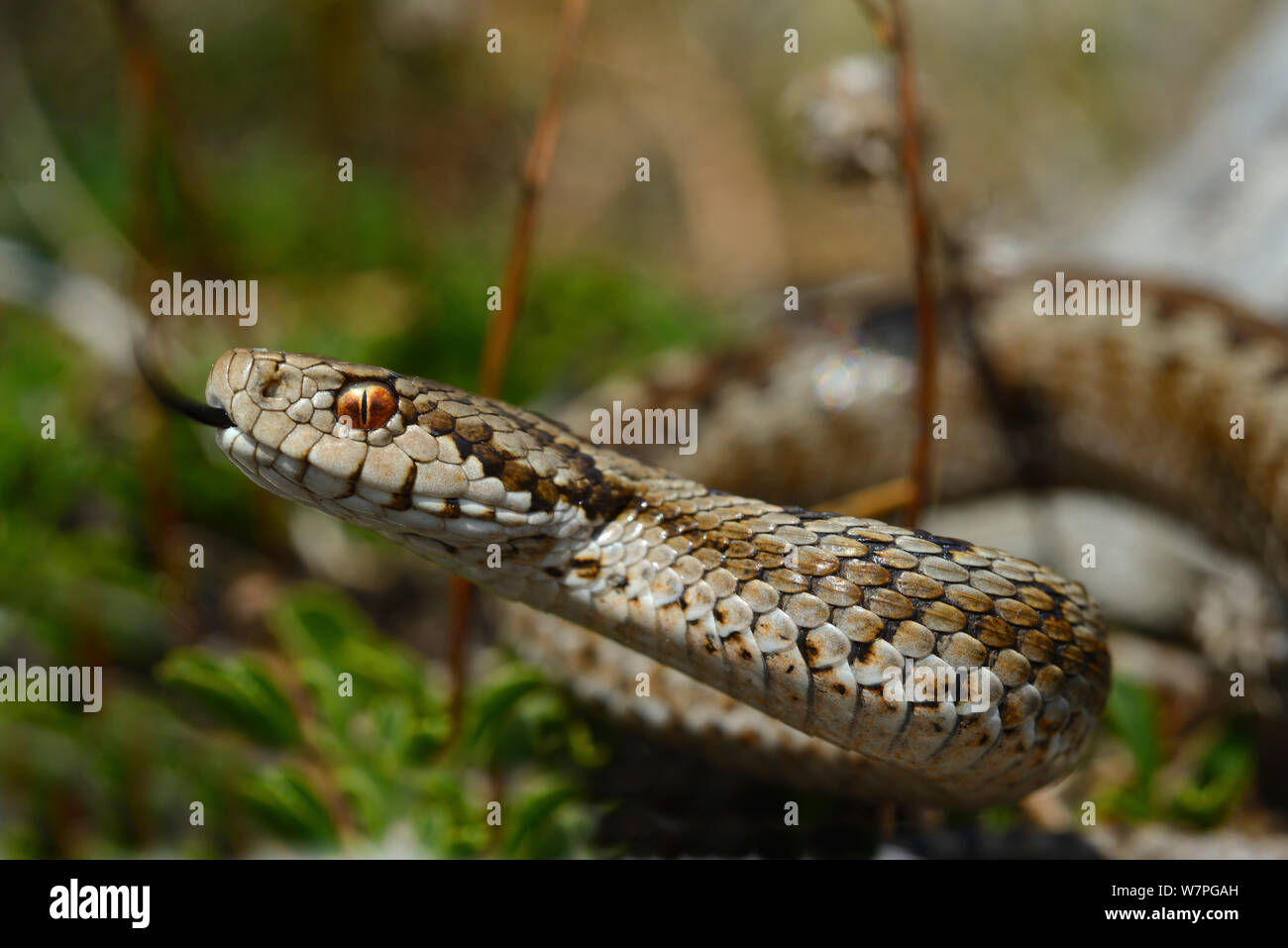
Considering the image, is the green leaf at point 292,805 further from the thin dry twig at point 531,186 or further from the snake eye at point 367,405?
the thin dry twig at point 531,186

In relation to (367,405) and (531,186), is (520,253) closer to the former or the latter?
(531,186)

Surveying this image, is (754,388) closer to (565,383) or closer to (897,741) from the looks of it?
(565,383)

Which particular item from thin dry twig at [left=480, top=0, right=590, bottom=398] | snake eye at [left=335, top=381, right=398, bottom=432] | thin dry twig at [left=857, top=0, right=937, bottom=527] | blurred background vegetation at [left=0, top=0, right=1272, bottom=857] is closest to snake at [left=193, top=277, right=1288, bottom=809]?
snake eye at [left=335, top=381, right=398, bottom=432]

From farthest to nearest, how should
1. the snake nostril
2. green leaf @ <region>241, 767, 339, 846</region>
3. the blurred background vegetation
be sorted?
the blurred background vegetation
green leaf @ <region>241, 767, 339, 846</region>
the snake nostril

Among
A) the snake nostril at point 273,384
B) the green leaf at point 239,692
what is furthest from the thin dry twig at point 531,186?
the green leaf at point 239,692

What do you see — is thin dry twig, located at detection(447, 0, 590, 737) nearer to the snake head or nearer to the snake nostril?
the snake head

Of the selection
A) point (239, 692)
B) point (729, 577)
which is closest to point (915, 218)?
point (729, 577)
